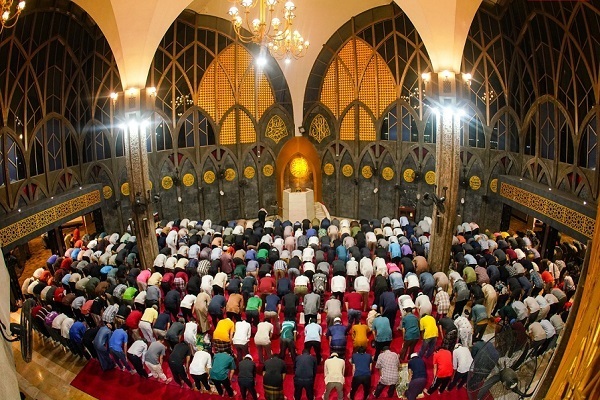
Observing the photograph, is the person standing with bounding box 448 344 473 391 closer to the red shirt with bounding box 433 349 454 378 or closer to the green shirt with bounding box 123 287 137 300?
the red shirt with bounding box 433 349 454 378

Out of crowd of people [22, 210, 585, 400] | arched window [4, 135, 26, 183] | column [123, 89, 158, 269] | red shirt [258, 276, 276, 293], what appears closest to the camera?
crowd of people [22, 210, 585, 400]

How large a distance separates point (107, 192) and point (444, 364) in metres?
13.0

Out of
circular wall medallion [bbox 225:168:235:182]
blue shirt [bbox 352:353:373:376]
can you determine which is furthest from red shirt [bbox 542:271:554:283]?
circular wall medallion [bbox 225:168:235:182]

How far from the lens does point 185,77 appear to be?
700 inches

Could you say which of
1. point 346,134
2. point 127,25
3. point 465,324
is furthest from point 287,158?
point 465,324

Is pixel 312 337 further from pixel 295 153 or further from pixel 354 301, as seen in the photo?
pixel 295 153

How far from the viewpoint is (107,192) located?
1695 centimetres

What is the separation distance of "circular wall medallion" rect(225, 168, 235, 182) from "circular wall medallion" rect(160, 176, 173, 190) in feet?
6.75

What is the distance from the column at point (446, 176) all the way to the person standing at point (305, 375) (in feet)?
19.5

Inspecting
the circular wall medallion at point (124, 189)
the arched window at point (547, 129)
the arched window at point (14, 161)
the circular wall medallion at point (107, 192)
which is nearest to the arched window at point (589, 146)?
the arched window at point (547, 129)

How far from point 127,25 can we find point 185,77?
19.7 feet

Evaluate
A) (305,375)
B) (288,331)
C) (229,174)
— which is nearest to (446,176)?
(288,331)

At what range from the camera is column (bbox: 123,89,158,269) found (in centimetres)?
1262

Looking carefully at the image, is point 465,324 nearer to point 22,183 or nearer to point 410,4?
point 410,4
